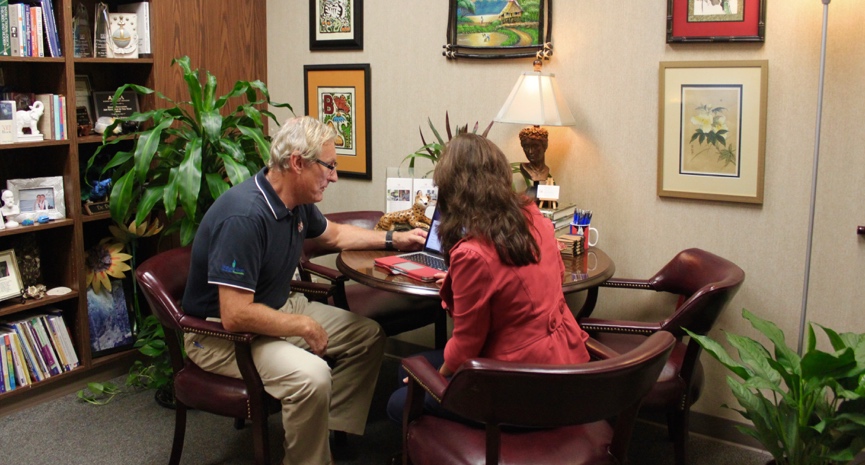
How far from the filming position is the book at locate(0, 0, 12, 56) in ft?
10.4

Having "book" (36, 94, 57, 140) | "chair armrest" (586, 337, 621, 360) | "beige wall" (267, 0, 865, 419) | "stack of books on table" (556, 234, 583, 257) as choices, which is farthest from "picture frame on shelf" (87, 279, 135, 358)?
"chair armrest" (586, 337, 621, 360)

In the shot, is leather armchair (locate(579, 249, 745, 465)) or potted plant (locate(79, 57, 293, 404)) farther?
potted plant (locate(79, 57, 293, 404))

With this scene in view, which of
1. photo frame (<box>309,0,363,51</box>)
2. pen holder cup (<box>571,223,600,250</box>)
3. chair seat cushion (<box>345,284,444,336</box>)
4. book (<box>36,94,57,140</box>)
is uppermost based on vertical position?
photo frame (<box>309,0,363,51</box>)

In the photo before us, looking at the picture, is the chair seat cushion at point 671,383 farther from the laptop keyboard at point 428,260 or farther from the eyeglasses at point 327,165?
the eyeglasses at point 327,165

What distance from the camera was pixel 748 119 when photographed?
2961 mm

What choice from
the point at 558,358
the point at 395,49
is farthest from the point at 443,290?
the point at 395,49

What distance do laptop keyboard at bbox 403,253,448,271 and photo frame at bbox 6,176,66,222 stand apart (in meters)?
1.59

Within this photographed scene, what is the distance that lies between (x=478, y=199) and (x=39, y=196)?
2197 mm

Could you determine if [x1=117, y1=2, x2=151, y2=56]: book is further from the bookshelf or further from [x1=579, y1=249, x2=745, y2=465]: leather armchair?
[x1=579, y1=249, x2=745, y2=465]: leather armchair

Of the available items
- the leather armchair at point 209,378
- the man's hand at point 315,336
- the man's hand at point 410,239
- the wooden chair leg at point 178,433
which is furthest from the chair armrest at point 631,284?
the wooden chair leg at point 178,433

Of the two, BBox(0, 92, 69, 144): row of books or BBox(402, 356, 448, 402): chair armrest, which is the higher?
BBox(0, 92, 69, 144): row of books

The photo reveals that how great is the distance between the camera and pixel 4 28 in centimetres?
320

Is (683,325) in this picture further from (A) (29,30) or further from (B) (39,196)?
(A) (29,30)

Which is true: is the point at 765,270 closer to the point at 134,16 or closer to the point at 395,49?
the point at 395,49
